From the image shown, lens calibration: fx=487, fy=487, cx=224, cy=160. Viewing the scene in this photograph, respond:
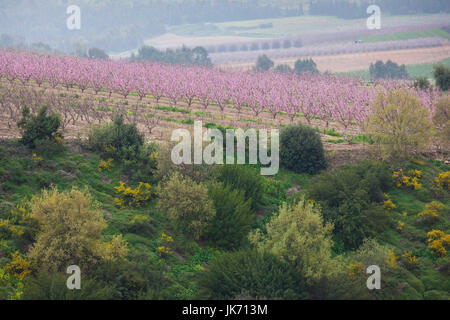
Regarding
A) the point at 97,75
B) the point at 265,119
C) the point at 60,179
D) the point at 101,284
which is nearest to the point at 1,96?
the point at 97,75

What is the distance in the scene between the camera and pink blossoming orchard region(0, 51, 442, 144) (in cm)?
4147

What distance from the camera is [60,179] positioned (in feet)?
92.6

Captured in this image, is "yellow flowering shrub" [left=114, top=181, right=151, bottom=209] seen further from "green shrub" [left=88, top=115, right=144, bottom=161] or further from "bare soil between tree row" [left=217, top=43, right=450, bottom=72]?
"bare soil between tree row" [left=217, top=43, right=450, bottom=72]

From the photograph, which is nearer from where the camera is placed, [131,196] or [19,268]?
[19,268]

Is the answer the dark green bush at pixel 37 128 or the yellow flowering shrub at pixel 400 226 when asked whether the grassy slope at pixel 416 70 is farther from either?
the dark green bush at pixel 37 128

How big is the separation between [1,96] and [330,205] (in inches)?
1108

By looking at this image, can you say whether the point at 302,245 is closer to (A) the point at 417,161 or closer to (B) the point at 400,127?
(B) the point at 400,127

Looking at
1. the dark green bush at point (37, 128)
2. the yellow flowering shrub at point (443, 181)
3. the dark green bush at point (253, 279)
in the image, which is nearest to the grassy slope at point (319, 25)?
the yellow flowering shrub at point (443, 181)

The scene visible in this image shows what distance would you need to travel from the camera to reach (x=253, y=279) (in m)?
20.4

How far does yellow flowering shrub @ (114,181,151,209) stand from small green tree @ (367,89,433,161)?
17703mm

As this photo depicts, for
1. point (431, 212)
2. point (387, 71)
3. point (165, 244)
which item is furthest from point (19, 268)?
point (387, 71)

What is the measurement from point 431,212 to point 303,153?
9.72m

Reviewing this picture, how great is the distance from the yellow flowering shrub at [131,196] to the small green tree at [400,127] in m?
17.7

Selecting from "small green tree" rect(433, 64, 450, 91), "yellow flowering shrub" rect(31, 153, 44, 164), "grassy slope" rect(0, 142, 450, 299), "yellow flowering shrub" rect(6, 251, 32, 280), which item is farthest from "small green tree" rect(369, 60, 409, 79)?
"yellow flowering shrub" rect(6, 251, 32, 280)
